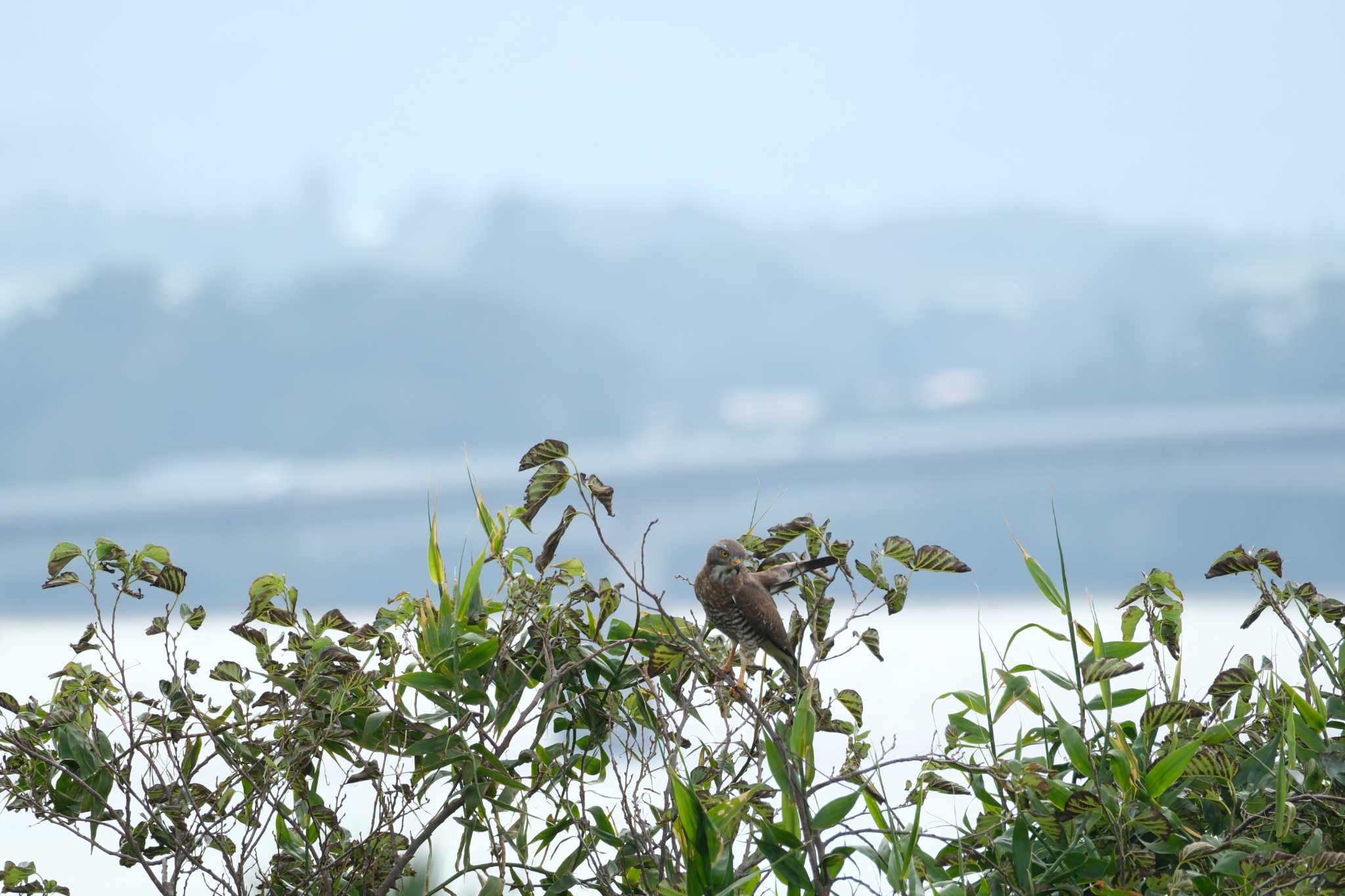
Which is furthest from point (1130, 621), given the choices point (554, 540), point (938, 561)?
point (554, 540)

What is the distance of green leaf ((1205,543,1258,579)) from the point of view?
1.05 meters

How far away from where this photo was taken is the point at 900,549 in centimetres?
104

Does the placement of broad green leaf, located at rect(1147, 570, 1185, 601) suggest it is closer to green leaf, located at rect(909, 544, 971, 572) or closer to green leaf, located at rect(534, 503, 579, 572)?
green leaf, located at rect(909, 544, 971, 572)

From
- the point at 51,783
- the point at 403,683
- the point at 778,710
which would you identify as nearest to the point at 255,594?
the point at 403,683

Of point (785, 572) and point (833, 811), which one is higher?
point (785, 572)

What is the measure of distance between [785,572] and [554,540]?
0.32 metres

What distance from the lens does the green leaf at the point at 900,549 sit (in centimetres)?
104

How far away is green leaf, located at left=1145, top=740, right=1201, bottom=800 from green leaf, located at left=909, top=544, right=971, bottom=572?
0.23m

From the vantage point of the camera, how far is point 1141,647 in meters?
0.98

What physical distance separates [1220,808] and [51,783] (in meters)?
1.08

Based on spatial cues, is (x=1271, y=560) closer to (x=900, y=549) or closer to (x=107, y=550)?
(x=900, y=549)

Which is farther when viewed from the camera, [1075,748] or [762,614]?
[762,614]

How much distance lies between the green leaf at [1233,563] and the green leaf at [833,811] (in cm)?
46

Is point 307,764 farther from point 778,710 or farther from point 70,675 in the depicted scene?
point 778,710
